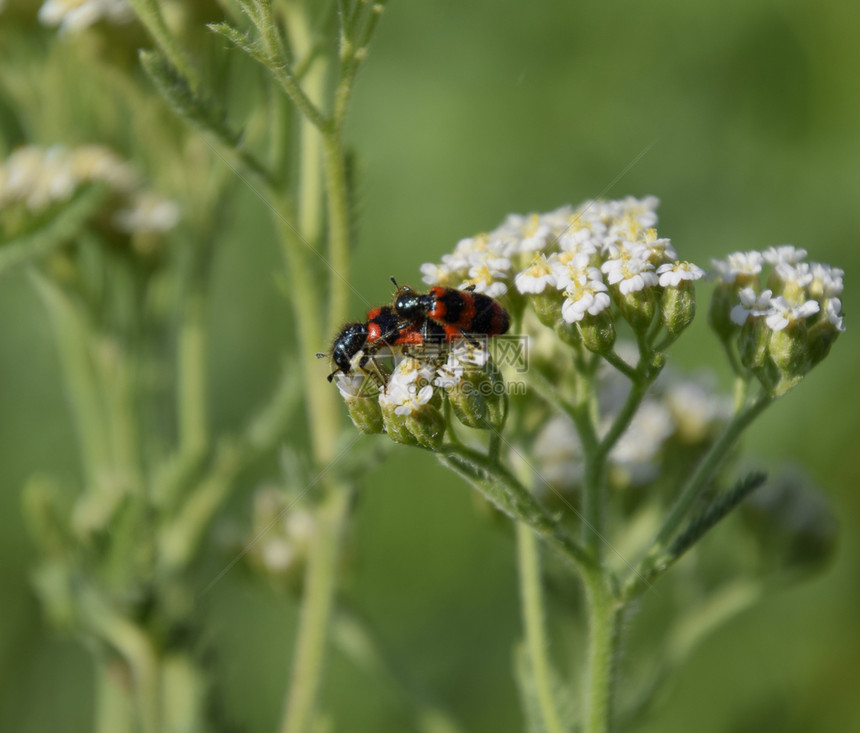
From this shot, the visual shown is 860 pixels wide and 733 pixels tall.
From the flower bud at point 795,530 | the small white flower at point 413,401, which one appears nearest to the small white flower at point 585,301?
the small white flower at point 413,401

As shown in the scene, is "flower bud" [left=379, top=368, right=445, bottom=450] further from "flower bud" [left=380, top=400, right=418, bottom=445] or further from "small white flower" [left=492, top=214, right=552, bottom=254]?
"small white flower" [left=492, top=214, right=552, bottom=254]

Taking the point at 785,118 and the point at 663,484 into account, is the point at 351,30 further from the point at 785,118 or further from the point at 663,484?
the point at 785,118

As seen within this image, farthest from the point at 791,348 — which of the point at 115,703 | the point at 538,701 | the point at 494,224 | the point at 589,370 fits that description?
the point at 494,224

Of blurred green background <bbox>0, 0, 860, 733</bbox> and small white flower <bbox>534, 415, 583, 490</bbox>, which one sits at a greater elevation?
blurred green background <bbox>0, 0, 860, 733</bbox>

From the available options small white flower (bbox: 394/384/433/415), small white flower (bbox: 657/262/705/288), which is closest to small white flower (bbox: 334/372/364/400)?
small white flower (bbox: 394/384/433/415)

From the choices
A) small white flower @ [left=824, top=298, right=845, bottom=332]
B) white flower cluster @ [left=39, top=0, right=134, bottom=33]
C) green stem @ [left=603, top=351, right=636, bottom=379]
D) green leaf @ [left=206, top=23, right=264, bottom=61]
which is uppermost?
white flower cluster @ [left=39, top=0, right=134, bottom=33]

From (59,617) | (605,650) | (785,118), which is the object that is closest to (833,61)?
(785,118)

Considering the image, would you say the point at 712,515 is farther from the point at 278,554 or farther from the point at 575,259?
the point at 278,554

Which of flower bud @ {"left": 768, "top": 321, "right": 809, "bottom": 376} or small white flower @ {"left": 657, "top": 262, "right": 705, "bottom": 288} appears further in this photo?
flower bud @ {"left": 768, "top": 321, "right": 809, "bottom": 376}
